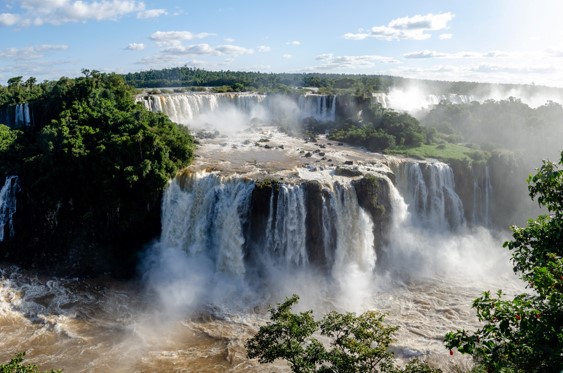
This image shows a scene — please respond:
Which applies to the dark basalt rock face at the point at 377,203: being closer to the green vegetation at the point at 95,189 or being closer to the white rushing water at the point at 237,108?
the green vegetation at the point at 95,189

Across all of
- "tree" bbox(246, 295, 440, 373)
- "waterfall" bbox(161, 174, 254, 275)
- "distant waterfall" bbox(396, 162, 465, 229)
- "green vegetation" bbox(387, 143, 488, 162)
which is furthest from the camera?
"green vegetation" bbox(387, 143, 488, 162)

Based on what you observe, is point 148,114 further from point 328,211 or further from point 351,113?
point 351,113

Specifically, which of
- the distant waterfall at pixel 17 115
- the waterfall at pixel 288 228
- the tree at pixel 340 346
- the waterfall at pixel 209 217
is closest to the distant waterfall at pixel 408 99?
the waterfall at pixel 288 228

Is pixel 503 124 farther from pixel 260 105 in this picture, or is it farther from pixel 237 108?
pixel 237 108

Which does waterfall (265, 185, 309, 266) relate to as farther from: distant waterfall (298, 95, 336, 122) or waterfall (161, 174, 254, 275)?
distant waterfall (298, 95, 336, 122)

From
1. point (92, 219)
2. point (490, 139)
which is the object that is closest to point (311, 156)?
point (92, 219)

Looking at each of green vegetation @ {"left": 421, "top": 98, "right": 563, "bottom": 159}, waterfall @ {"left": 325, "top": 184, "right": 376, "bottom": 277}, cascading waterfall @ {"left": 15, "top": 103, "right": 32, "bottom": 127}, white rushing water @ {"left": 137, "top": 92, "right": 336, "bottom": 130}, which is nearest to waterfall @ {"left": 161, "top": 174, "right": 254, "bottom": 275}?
waterfall @ {"left": 325, "top": 184, "right": 376, "bottom": 277}

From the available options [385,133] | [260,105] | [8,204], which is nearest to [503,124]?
[385,133]
